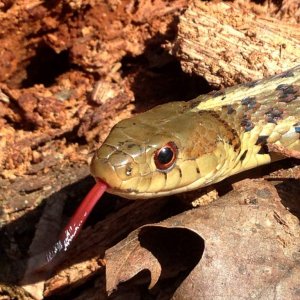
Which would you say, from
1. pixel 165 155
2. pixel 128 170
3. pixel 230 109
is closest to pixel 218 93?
pixel 230 109

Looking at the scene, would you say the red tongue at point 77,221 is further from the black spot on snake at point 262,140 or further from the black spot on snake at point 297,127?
the black spot on snake at point 297,127

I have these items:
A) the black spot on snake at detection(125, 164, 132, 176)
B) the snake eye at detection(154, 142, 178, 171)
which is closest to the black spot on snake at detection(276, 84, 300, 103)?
the snake eye at detection(154, 142, 178, 171)

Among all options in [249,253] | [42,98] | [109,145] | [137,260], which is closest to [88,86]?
[42,98]

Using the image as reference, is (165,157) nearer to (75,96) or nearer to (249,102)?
(249,102)

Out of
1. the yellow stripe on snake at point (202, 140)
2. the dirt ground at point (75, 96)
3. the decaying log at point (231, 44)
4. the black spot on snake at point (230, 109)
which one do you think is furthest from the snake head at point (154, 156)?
the decaying log at point (231, 44)

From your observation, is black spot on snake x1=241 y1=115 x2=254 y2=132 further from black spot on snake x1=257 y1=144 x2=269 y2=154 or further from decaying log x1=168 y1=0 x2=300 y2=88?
decaying log x1=168 y1=0 x2=300 y2=88
